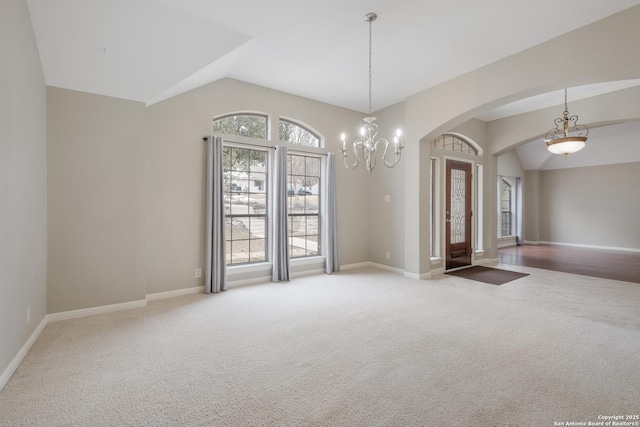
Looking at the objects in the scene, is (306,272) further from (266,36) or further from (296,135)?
(266,36)

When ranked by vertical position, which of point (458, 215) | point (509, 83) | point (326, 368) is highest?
point (509, 83)

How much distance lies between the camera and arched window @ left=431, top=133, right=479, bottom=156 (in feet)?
20.2

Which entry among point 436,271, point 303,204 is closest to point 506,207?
point 436,271

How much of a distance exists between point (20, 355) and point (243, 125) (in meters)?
3.78

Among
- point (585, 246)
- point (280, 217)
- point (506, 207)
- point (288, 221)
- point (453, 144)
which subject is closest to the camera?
point (280, 217)

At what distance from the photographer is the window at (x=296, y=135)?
5379 millimetres

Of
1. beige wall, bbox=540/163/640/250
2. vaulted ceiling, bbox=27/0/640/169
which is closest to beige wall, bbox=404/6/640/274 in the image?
vaulted ceiling, bbox=27/0/640/169

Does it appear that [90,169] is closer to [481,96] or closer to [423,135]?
[423,135]

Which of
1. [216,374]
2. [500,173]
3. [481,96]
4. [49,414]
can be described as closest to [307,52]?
[481,96]

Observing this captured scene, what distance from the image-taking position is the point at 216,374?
7.59ft

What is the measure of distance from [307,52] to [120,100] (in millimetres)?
2368

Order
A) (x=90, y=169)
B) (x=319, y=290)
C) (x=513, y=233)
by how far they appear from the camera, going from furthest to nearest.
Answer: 1. (x=513, y=233)
2. (x=319, y=290)
3. (x=90, y=169)

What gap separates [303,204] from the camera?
571cm

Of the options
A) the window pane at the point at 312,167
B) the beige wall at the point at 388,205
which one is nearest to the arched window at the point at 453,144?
the beige wall at the point at 388,205
